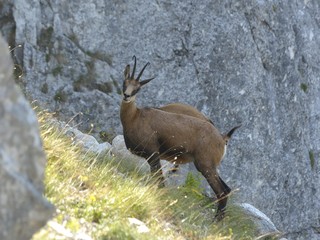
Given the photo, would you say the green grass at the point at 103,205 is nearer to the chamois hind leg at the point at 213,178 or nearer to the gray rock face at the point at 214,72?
the chamois hind leg at the point at 213,178

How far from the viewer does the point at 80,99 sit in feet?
46.3

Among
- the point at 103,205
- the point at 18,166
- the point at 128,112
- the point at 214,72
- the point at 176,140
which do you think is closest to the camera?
the point at 18,166

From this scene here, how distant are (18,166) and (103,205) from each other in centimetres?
281

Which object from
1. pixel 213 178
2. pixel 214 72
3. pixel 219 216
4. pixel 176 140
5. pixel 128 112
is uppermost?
pixel 214 72

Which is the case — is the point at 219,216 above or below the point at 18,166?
below

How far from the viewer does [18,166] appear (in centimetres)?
415

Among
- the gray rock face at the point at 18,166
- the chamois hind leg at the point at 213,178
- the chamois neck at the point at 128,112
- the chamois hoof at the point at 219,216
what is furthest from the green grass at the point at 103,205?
the chamois neck at the point at 128,112

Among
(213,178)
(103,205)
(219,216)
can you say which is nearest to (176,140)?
(213,178)

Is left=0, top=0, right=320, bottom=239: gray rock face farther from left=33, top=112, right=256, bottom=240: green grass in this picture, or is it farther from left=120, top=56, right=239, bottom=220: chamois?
left=33, top=112, right=256, bottom=240: green grass

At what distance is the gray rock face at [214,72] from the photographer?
14.1m

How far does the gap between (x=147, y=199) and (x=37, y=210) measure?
3.42 meters

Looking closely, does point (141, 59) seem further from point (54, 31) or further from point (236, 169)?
point (236, 169)

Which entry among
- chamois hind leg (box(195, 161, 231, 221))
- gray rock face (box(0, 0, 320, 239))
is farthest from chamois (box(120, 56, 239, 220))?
gray rock face (box(0, 0, 320, 239))

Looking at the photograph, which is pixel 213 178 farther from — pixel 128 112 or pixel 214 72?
pixel 214 72
